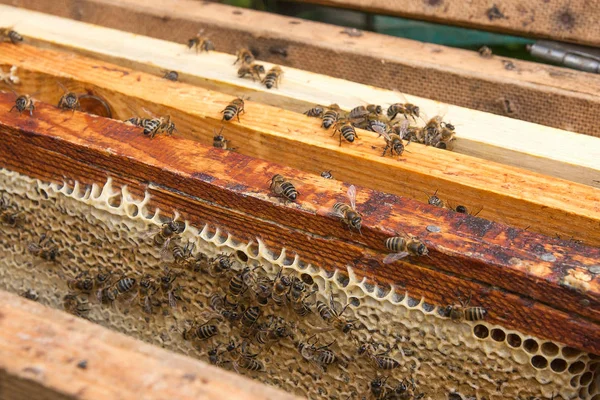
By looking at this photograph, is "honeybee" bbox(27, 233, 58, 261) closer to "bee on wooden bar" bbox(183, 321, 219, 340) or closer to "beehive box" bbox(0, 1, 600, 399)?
"beehive box" bbox(0, 1, 600, 399)

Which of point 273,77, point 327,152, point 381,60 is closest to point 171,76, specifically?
point 273,77

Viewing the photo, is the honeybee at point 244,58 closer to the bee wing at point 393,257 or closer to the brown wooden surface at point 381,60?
the brown wooden surface at point 381,60

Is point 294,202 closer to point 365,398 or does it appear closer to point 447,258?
point 447,258

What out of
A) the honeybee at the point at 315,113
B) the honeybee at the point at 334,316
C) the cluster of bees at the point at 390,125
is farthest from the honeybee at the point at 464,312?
the honeybee at the point at 315,113

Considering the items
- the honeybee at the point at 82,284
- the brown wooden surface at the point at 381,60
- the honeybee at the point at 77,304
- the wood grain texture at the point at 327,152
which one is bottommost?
the honeybee at the point at 77,304

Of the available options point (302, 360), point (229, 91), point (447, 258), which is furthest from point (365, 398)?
point (229, 91)

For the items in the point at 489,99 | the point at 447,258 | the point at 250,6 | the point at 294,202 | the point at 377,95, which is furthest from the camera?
the point at 250,6
